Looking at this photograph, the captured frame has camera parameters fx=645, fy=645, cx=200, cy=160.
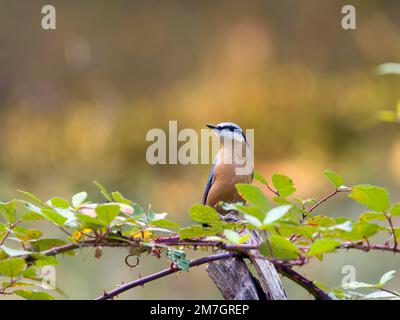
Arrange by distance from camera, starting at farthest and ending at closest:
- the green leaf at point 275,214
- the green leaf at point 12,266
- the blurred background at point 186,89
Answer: the blurred background at point 186,89
the green leaf at point 12,266
the green leaf at point 275,214

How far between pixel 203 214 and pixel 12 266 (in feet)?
1.01

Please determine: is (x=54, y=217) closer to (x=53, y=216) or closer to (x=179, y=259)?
(x=53, y=216)

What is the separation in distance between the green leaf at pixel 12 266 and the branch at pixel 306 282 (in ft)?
1.36

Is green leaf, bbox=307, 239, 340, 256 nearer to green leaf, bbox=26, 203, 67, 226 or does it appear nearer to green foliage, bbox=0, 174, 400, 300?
green foliage, bbox=0, 174, 400, 300

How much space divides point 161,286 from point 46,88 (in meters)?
2.65

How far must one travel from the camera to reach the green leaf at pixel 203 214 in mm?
1021

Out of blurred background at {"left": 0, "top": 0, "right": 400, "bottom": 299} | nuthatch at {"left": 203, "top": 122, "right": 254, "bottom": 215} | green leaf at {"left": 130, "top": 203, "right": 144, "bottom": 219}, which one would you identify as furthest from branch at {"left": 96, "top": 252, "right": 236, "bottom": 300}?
blurred background at {"left": 0, "top": 0, "right": 400, "bottom": 299}

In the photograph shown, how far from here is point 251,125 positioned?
5629 mm

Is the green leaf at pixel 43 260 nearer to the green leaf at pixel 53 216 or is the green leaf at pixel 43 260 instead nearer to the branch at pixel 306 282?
the green leaf at pixel 53 216

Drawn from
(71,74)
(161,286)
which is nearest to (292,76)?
(71,74)

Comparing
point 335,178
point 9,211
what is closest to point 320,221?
point 335,178

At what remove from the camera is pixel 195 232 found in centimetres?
107

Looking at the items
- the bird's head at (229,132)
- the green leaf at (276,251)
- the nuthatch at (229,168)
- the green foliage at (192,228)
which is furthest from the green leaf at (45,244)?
the bird's head at (229,132)

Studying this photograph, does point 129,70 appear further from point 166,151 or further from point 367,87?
point 367,87
